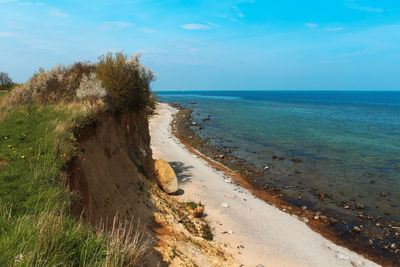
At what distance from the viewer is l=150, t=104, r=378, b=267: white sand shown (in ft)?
37.7

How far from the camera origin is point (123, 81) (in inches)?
574

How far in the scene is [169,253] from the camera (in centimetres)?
789

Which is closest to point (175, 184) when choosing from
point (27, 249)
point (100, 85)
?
point (100, 85)

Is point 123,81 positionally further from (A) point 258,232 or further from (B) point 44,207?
(A) point 258,232

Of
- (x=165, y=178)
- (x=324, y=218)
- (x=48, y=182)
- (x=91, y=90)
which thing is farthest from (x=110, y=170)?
(x=324, y=218)

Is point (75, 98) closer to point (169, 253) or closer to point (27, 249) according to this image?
point (169, 253)

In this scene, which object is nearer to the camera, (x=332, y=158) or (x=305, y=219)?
(x=305, y=219)

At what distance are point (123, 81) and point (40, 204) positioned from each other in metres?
10.4

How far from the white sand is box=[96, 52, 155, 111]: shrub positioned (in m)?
7.37

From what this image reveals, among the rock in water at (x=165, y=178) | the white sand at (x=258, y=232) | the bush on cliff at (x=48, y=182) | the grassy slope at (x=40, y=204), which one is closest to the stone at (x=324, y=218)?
the white sand at (x=258, y=232)

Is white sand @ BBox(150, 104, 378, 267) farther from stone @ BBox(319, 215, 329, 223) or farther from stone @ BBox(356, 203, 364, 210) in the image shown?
stone @ BBox(356, 203, 364, 210)

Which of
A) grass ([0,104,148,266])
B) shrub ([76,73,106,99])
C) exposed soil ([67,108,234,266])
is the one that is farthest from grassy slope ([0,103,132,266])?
→ shrub ([76,73,106,99])

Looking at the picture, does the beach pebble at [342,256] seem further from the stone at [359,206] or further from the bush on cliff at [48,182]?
the bush on cliff at [48,182]

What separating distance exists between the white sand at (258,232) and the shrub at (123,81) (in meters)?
7.37
